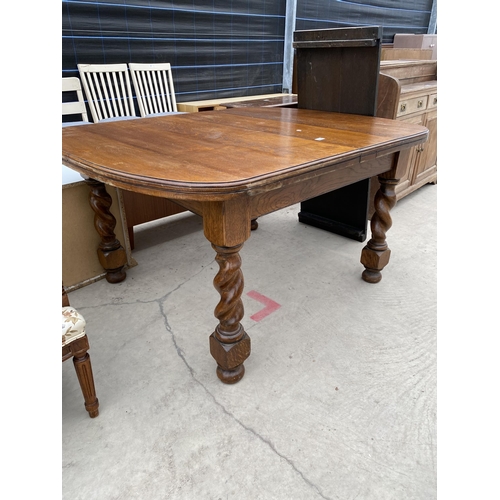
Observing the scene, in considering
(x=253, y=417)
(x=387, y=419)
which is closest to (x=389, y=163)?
(x=387, y=419)

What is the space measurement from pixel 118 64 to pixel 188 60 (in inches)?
31.1

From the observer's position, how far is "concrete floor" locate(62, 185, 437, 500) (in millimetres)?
1159

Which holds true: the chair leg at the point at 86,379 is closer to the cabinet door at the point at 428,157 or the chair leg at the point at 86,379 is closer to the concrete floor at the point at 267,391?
the concrete floor at the point at 267,391

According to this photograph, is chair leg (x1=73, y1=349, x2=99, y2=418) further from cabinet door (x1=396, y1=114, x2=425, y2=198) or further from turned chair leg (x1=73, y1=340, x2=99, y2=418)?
cabinet door (x1=396, y1=114, x2=425, y2=198)

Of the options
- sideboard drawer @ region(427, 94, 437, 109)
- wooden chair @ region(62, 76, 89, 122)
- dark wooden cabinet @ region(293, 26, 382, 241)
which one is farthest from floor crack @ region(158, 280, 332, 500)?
sideboard drawer @ region(427, 94, 437, 109)

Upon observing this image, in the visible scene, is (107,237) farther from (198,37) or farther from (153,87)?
(198,37)

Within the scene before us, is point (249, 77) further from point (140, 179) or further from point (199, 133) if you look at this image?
point (140, 179)

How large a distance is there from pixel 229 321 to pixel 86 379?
1.68ft

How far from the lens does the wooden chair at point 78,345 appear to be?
1167mm

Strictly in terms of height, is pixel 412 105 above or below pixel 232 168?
above

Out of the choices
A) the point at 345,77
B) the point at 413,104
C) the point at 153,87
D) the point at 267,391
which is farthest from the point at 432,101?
the point at 267,391

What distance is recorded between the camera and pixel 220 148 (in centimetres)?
144

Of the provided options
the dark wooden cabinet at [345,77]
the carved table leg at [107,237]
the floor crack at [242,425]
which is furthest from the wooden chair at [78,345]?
the dark wooden cabinet at [345,77]

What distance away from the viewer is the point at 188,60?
153 inches
